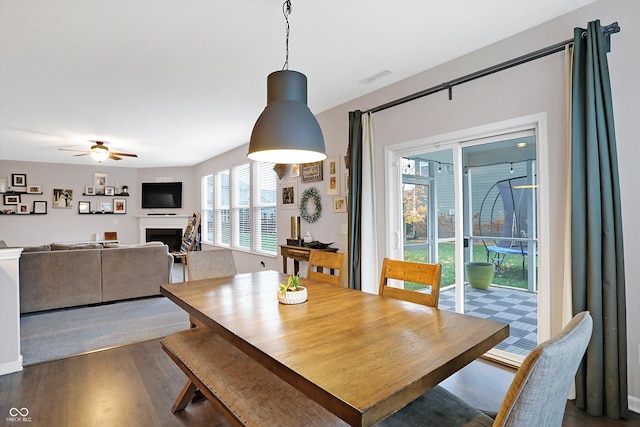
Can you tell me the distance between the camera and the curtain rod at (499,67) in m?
2.12

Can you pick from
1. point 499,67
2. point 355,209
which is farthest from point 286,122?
point 355,209

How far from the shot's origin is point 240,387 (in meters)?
1.45

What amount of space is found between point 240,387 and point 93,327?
320cm

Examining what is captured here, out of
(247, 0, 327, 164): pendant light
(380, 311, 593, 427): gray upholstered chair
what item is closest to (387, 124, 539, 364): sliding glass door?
(247, 0, 327, 164): pendant light

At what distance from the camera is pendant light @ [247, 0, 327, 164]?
1740mm

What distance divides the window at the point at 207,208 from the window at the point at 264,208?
2.50 m

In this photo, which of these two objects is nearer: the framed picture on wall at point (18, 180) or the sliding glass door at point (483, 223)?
the sliding glass door at point (483, 223)

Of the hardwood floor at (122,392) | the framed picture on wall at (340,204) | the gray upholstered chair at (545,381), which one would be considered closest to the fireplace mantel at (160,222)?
the framed picture on wall at (340,204)

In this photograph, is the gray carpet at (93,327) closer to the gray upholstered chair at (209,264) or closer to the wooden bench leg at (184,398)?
the gray upholstered chair at (209,264)

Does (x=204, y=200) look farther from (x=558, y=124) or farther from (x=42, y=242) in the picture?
(x=558, y=124)

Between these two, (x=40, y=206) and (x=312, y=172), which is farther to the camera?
(x=40, y=206)

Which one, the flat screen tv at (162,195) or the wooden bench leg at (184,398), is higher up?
the flat screen tv at (162,195)

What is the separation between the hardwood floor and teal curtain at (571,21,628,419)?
0.19 meters

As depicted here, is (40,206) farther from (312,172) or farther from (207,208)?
(312,172)
